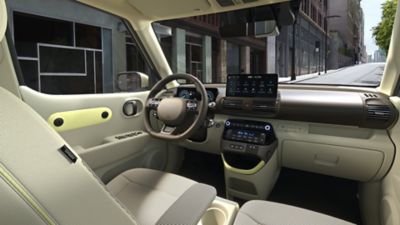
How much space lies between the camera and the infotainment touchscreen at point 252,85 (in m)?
1.94

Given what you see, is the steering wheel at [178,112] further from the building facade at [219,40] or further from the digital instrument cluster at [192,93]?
the building facade at [219,40]

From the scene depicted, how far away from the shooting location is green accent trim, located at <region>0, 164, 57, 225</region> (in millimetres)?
435

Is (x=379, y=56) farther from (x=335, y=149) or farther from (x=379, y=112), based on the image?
(x=335, y=149)

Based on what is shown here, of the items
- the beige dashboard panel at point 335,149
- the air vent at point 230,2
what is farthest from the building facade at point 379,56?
the air vent at point 230,2

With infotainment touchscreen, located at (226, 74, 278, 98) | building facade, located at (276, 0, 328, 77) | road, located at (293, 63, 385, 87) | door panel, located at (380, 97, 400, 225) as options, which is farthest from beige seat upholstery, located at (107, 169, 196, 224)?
road, located at (293, 63, 385, 87)

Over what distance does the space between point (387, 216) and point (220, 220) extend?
93 cm

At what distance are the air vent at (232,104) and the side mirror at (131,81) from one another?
75 centimetres

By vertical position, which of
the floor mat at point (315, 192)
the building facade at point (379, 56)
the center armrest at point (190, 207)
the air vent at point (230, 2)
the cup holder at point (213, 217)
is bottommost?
the floor mat at point (315, 192)

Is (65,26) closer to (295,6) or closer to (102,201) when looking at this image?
(295,6)

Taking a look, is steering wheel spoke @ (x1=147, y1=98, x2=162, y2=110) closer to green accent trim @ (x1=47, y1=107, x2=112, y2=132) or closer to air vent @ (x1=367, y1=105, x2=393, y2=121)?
green accent trim @ (x1=47, y1=107, x2=112, y2=132)

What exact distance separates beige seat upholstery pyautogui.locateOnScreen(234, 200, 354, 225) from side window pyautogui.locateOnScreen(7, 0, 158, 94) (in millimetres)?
1387

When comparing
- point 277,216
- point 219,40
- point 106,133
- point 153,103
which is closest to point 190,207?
point 277,216

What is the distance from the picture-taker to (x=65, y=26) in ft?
14.2

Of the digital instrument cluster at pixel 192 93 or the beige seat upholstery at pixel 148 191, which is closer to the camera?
the beige seat upholstery at pixel 148 191
